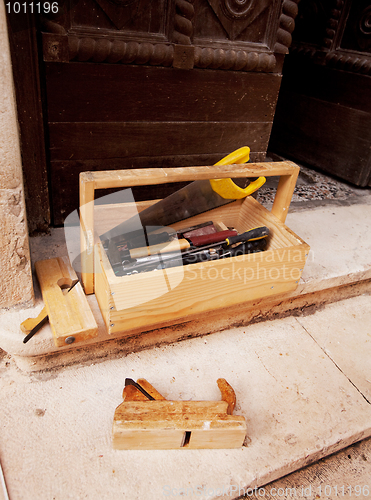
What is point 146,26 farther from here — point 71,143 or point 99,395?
point 99,395

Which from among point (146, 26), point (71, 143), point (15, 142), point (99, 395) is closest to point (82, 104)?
point (71, 143)

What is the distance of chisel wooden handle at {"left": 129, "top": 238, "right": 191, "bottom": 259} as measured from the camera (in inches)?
45.7

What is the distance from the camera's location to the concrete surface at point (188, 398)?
94 cm

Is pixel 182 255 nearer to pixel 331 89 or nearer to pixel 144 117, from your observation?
pixel 144 117

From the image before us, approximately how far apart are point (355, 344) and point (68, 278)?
113 centimetres

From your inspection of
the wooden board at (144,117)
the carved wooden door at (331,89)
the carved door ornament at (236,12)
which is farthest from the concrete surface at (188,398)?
the carved wooden door at (331,89)

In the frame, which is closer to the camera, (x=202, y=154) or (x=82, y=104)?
(x=82, y=104)

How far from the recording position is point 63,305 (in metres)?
1.15

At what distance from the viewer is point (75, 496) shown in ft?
2.95

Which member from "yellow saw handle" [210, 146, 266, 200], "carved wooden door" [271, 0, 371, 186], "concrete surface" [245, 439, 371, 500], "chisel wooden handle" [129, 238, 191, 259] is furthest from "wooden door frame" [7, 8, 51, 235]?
"carved wooden door" [271, 0, 371, 186]

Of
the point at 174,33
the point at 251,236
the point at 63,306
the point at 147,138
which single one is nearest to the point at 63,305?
the point at 63,306

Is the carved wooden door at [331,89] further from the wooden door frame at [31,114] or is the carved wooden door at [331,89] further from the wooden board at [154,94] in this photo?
the wooden door frame at [31,114]

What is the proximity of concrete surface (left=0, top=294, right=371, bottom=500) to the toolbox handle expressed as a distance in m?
0.35

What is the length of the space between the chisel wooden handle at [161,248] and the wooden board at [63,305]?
22 cm
